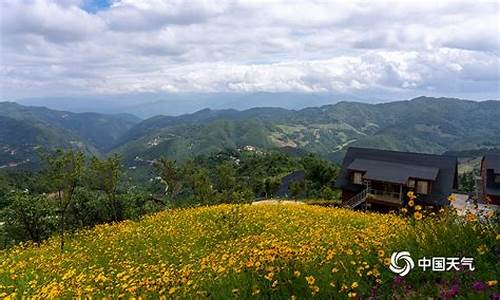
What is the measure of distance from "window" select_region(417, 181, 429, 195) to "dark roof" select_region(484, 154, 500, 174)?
12.2 m

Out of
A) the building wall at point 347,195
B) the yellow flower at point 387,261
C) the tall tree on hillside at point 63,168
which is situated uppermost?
the yellow flower at point 387,261

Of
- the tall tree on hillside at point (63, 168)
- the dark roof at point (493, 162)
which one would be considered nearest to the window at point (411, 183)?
the dark roof at point (493, 162)

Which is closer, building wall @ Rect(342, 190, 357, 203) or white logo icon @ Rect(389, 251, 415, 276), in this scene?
white logo icon @ Rect(389, 251, 415, 276)

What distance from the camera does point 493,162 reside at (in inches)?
1943

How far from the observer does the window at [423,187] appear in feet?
132

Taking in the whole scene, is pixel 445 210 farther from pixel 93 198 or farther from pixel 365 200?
pixel 365 200

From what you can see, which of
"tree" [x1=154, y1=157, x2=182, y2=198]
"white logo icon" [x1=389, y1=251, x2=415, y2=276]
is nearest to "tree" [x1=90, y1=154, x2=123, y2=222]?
"tree" [x1=154, y1=157, x2=182, y2=198]

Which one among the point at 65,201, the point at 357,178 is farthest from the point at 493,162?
the point at 65,201

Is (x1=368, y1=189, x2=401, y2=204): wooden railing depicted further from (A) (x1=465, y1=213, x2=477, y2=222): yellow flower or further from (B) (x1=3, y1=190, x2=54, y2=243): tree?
(A) (x1=465, y1=213, x2=477, y2=222): yellow flower

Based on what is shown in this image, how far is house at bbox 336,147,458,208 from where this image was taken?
1577 inches

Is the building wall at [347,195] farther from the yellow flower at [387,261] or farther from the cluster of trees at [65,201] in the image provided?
the yellow flower at [387,261]

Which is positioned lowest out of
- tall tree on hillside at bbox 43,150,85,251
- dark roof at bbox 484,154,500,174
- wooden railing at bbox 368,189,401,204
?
wooden railing at bbox 368,189,401,204

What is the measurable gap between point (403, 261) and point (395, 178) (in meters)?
36.2

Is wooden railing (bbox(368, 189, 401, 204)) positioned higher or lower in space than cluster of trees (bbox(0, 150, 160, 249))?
lower
